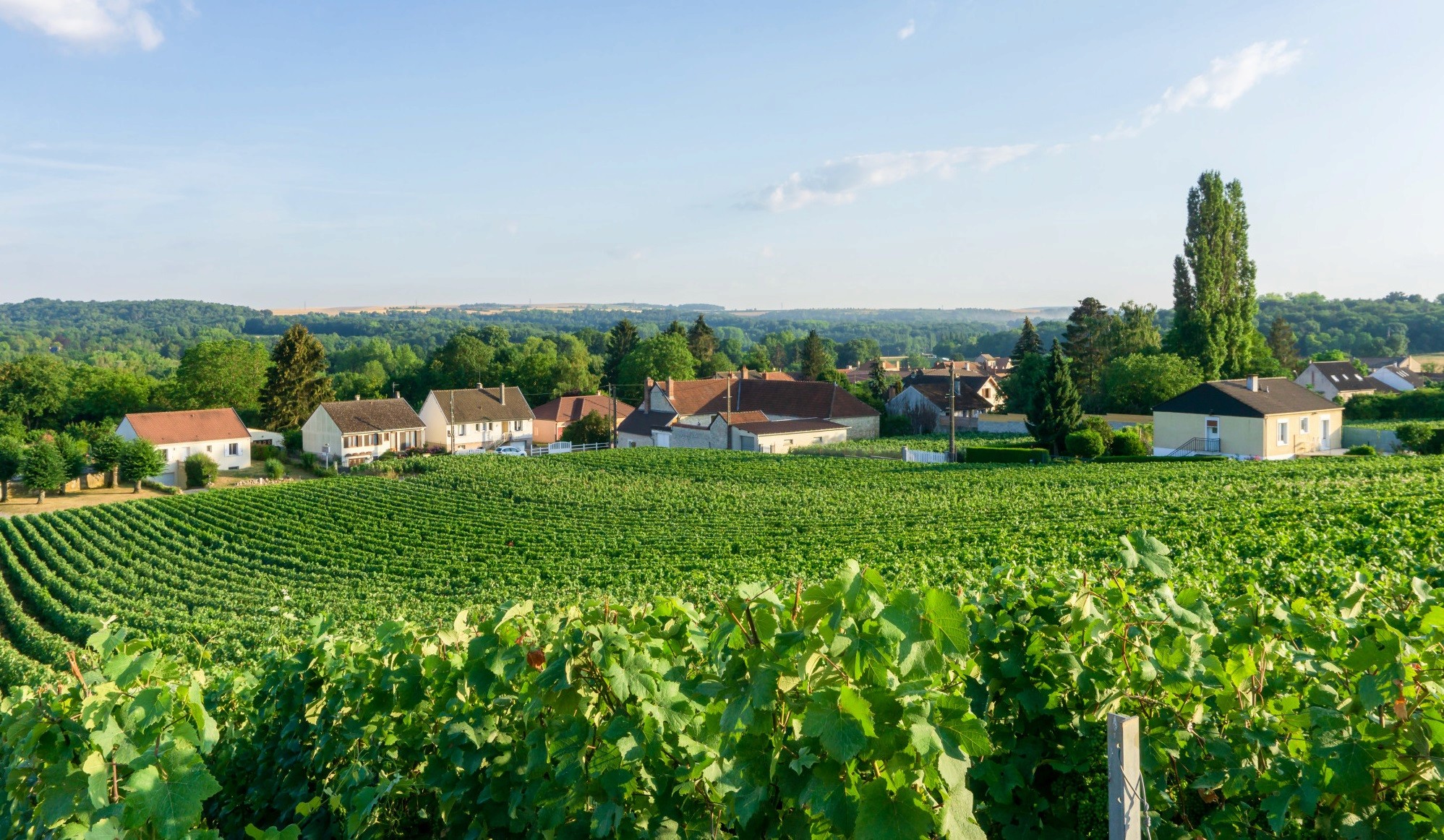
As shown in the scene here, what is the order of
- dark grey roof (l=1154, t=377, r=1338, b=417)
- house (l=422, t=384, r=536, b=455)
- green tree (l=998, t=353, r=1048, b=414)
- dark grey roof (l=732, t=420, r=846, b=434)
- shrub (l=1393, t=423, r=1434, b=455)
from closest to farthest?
shrub (l=1393, t=423, r=1434, b=455), dark grey roof (l=1154, t=377, r=1338, b=417), dark grey roof (l=732, t=420, r=846, b=434), green tree (l=998, t=353, r=1048, b=414), house (l=422, t=384, r=536, b=455)

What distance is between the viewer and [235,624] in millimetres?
20750

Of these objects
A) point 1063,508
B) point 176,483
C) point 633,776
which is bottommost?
point 176,483

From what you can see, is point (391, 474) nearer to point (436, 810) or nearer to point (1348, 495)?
point (1348, 495)

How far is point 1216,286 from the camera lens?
5338cm

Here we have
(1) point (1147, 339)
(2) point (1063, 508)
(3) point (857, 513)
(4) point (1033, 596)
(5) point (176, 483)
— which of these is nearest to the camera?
(4) point (1033, 596)

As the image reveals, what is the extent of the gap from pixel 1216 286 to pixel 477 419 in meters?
54.6

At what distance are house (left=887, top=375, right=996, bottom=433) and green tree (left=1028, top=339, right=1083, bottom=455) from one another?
61.9 feet

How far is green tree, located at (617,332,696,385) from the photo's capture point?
7694 centimetres

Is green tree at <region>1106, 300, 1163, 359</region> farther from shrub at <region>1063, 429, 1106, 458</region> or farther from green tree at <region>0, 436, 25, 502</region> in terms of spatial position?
green tree at <region>0, 436, 25, 502</region>

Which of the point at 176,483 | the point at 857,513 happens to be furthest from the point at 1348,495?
the point at 176,483

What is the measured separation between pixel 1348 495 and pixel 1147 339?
48.0 m

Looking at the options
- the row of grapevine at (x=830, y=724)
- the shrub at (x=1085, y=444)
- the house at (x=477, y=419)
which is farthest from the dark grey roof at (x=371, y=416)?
the row of grapevine at (x=830, y=724)

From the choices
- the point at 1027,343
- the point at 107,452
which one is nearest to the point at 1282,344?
the point at 1027,343

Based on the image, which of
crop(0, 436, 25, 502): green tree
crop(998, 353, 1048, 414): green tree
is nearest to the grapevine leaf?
crop(998, 353, 1048, 414): green tree
